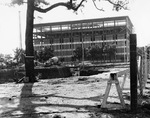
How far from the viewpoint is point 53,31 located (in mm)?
86312

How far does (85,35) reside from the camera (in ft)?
274

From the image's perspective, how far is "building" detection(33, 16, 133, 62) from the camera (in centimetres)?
7900

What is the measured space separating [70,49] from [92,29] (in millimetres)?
11989

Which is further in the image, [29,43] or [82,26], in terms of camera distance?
[82,26]

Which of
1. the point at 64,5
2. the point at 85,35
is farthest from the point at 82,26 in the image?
the point at 64,5

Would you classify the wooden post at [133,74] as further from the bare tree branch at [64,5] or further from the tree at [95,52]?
the tree at [95,52]

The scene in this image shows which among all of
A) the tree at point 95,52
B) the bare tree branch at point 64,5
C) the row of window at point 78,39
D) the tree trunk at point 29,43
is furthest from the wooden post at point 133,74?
the row of window at point 78,39

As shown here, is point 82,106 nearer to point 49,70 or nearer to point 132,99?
point 132,99

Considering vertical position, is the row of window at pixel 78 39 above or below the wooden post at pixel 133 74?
above

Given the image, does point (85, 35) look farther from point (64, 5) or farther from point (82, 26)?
point (64, 5)

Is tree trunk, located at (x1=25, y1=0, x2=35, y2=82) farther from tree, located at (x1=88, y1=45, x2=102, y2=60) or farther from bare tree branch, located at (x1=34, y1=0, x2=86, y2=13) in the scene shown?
tree, located at (x1=88, y1=45, x2=102, y2=60)

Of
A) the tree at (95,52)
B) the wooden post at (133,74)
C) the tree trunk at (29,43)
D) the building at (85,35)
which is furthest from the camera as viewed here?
the building at (85,35)

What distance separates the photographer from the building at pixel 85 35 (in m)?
79.0

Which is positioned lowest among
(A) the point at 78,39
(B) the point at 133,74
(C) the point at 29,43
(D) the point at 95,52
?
(B) the point at 133,74
